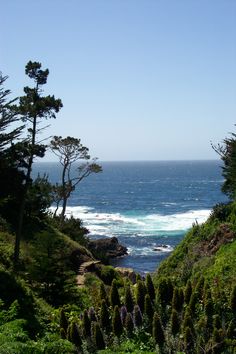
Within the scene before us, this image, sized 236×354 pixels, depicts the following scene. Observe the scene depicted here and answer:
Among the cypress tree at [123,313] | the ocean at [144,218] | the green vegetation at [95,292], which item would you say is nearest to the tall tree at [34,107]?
the green vegetation at [95,292]

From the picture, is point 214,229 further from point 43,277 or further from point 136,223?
point 136,223

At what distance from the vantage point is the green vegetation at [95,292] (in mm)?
9727

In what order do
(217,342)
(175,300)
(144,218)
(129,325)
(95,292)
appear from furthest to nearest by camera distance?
(144,218) → (95,292) → (175,300) → (129,325) → (217,342)

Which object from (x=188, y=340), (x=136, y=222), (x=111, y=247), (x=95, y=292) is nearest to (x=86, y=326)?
(x=188, y=340)

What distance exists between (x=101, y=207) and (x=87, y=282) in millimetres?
72626

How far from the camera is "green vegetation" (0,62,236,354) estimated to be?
9.73 metres

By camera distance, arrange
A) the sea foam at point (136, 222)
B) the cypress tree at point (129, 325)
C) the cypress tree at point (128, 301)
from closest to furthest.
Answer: the cypress tree at point (129, 325) → the cypress tree at point (128, 301) → the sea foam at point (136, 222)

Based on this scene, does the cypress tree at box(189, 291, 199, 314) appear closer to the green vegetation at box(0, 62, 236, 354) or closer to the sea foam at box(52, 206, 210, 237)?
the green vegetation at box(0, 62, 236, 354)

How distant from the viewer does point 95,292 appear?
15.6 meters

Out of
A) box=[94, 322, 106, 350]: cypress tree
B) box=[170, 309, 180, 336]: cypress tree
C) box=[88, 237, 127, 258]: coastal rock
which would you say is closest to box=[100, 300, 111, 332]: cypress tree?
box=[94, 322, 106, 350]: cypress tree

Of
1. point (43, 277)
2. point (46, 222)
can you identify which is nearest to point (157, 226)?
point (46, 222)

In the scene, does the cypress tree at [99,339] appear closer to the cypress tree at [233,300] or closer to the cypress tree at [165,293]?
the cypress tree at [165,293]

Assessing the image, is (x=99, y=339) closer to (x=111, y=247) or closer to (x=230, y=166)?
(x=230, y=166)

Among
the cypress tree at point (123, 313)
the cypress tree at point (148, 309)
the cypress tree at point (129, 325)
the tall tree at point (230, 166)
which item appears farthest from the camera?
the tall tree at point (230, 166)
